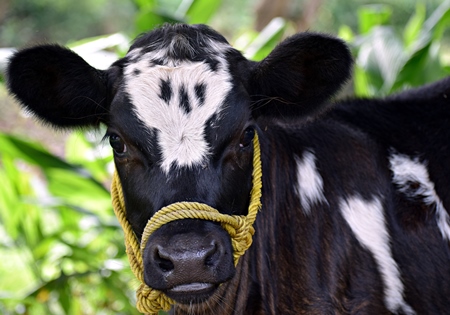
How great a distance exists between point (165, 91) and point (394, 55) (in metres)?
2.96

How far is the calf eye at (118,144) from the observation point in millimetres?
2213

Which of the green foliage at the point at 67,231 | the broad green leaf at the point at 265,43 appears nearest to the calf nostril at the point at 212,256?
the green foliage at the point at 67,231

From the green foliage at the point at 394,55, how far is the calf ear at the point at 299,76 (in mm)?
1856

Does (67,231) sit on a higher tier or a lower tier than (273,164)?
lower

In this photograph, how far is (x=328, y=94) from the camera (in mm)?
2420

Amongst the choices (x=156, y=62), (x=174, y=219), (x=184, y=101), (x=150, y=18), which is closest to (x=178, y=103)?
(x=184, y=101)

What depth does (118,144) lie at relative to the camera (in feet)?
7.27

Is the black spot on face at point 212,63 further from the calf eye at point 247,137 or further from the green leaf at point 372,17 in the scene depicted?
the green leaf at point 372,17

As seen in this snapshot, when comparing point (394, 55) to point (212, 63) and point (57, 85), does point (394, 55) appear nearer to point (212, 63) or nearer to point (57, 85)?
point (212, 63)

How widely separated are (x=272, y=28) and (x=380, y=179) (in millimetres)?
2392

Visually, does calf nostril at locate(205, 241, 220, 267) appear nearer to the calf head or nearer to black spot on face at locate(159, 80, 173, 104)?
the calf head

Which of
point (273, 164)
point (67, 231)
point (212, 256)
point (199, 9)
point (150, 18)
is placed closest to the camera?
point (212, 256)

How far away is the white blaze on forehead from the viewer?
2078mm

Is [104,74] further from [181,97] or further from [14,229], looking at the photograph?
[14,229]
